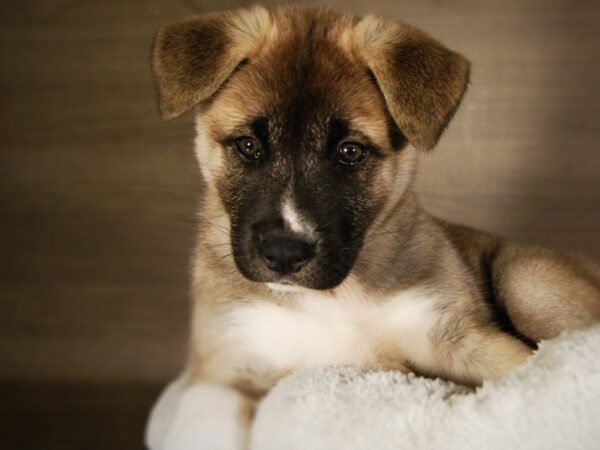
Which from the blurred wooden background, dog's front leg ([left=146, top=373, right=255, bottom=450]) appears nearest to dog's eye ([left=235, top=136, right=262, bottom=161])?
the blurred wooden background

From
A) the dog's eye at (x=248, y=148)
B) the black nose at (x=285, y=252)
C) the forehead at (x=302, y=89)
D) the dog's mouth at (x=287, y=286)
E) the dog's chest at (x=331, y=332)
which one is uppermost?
the forehead at (x=302, y=89)

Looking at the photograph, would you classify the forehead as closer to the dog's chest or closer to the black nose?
the black nose

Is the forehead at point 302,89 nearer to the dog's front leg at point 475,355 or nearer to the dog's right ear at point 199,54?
the dog's right ear at point 199,54

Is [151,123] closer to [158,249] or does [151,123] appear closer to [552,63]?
[158,249]

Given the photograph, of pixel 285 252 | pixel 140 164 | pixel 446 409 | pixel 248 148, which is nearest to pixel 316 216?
A: pixel 285 252

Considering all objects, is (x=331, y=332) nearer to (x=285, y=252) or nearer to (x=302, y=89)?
(x=285, y=252)

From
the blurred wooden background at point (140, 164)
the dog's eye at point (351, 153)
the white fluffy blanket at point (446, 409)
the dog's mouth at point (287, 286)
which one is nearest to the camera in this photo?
the white fluffy blanket at point (446, 409)

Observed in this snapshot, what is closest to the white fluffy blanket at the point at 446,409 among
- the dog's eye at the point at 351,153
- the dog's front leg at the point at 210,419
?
the dog's front leg at the point at 210,419

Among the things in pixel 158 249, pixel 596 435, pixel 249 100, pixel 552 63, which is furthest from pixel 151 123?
pixel 596 435
